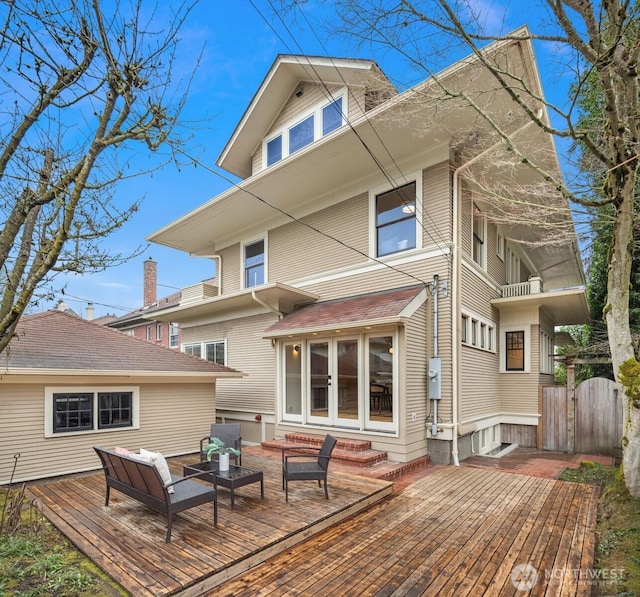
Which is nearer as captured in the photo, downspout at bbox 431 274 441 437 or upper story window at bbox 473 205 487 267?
downspout at bbox 431 274 441 437

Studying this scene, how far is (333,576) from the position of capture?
3.80 meters

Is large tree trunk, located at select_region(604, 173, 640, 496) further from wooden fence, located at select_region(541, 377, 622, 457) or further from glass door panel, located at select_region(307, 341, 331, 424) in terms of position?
glass door panel, located at select_region(307, 341, 331, 424)

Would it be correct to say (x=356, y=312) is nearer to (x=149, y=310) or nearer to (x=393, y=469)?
(x=393, y=469)

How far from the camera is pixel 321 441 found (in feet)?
28.4

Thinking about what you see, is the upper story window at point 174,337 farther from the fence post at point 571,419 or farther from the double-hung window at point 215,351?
the fence post at point 571,419

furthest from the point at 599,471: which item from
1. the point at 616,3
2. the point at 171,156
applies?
the point at 171,156

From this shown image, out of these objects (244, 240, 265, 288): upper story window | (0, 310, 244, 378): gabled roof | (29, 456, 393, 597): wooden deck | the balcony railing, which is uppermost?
(244, 240, 265, 288): upper story window

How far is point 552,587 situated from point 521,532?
1.22m

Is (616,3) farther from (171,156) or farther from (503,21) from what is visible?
(171,156)

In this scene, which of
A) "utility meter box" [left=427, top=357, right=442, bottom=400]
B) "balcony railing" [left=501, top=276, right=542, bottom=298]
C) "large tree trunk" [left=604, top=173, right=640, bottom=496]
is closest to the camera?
"large tree trunk" [left=604, top=173, right=640, bottom=496]

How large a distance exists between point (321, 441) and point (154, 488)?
4.78 meters

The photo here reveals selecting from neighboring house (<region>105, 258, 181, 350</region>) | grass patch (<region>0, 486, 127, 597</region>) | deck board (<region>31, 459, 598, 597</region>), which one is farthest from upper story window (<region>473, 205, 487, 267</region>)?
neighboring house (<region>105, 258, 181, 350</region>)

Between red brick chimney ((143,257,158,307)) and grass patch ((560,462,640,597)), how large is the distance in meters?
24.5

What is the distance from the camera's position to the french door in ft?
28.1
